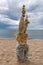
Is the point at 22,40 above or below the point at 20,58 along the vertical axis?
above

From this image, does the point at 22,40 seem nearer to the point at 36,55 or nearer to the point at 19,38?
the point at 19,38

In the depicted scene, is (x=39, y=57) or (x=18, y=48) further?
(x=39, y=57)

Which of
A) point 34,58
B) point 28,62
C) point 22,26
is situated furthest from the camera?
point 34,58

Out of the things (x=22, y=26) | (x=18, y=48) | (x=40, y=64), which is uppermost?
(x=22, y=26)

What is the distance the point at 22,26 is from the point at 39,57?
171 centimetres

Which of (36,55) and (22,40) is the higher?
(22,40)

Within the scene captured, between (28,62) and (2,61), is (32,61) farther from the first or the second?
(2,61)

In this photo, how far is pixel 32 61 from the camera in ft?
22.4

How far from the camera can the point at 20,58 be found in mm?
6617

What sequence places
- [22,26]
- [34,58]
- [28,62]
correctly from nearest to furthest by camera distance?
[22,26] → [28,62] → [34,58]

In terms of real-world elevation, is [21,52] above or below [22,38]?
below

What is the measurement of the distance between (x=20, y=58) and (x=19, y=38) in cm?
74

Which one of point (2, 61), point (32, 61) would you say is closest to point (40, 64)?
point (32, 61)

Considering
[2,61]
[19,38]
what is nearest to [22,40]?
[19,38]
